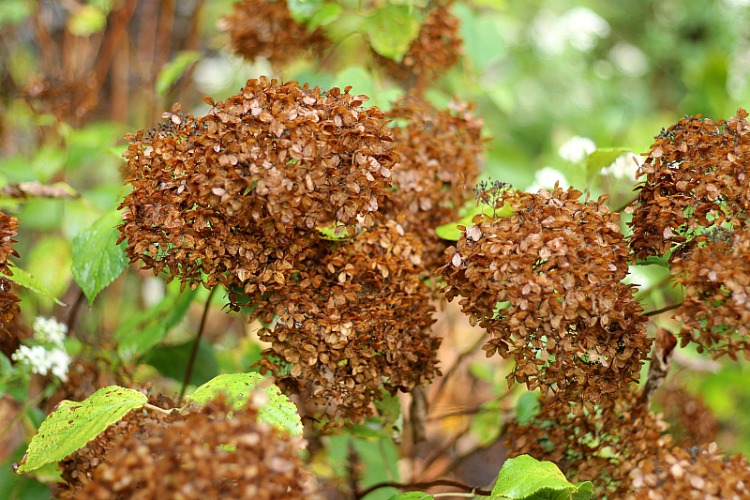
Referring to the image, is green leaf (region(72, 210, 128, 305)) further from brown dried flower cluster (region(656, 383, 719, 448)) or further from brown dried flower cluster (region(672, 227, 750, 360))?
brown dried flower cluster (region(656, 383, 719, 448))

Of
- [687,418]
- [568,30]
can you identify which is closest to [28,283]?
[687,418]

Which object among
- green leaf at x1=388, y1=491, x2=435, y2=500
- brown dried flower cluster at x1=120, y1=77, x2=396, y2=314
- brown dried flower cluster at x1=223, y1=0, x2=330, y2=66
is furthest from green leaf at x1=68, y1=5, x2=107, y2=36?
green leaf at x1=388, y1=491, x2=435, y2=500

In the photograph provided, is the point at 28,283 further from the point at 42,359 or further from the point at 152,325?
the point at 152,325

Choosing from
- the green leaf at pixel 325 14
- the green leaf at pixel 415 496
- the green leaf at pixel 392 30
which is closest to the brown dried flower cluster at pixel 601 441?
the green leaf at pixel 415 496

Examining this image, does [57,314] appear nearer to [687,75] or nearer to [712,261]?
[712,261]

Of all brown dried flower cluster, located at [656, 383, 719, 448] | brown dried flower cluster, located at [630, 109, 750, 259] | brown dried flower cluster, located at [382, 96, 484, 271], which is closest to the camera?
brown dried flower cluster, located at [630, 109, 750, 259]

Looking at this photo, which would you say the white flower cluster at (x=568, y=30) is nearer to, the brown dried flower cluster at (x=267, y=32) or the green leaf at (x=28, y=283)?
the brown dried flower cluster at (x=267, y=32)
